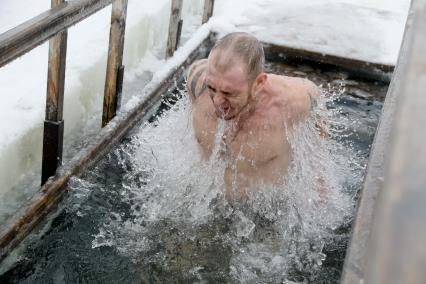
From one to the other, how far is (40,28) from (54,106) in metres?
0.57

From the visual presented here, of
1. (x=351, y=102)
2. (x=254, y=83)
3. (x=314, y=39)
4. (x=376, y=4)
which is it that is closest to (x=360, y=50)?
(x=314, y=39)

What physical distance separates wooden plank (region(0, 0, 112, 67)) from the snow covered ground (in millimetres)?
723

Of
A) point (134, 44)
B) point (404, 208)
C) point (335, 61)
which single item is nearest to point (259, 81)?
point (404, 208)

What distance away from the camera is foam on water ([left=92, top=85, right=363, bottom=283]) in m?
3.12

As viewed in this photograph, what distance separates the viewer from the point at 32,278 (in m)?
2.87

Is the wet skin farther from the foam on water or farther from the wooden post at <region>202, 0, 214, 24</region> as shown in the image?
the wooden post at <region>202, 0, 214, 24</region>

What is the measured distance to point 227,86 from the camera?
271 centimetres

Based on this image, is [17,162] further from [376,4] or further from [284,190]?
[376,4]

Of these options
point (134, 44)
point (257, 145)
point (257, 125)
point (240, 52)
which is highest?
point (240, 52)

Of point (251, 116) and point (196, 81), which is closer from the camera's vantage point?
point (251, 116)

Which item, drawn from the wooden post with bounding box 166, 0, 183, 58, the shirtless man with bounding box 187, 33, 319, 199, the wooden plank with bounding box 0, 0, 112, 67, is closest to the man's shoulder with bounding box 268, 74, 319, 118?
the shirtless man with bounding box 187, 33, 319, 199

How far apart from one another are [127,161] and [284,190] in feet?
3.46

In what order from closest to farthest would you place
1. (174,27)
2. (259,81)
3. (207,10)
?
(259,81) → (174,27) → (207,10)

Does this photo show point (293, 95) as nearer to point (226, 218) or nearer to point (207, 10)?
point (226, 218)
